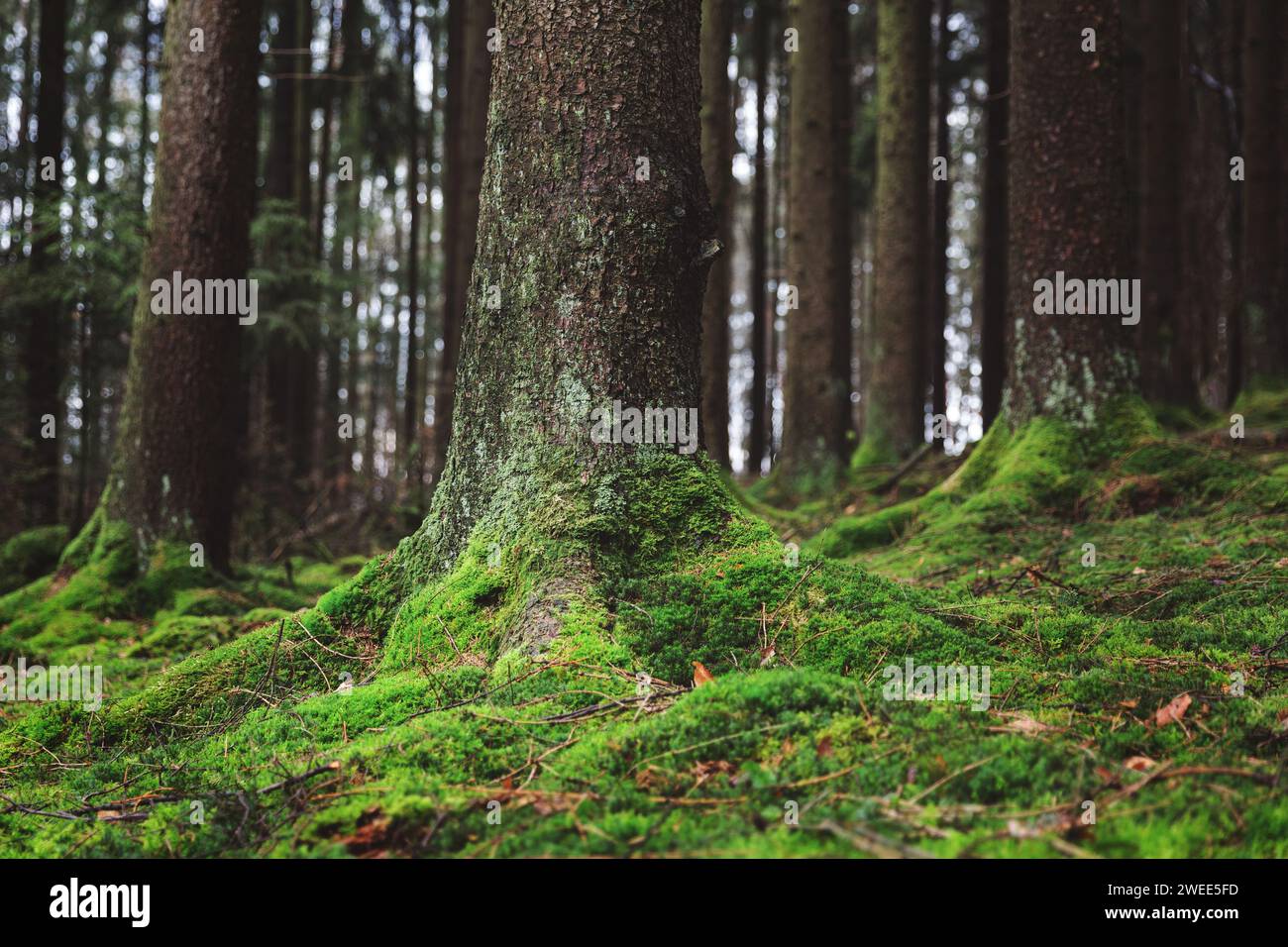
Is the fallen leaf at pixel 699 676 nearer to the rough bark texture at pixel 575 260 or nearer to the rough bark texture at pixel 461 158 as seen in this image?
the rough bark texture at pixel 575 260

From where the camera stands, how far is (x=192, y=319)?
277 inches

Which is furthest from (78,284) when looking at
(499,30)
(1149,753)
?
(1149,753)

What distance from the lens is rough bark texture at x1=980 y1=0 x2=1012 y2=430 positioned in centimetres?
1029

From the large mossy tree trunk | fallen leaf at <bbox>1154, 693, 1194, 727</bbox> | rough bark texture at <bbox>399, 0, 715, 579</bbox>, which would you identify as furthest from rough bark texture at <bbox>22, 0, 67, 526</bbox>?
fallen leaf at <bbox>1154, 693, 1194, 727</bbox>

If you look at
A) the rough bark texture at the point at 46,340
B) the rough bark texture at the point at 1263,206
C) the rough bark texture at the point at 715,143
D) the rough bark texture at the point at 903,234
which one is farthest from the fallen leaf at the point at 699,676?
the rough bark texture at the point at 1263,206

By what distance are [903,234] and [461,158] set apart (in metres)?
5.87

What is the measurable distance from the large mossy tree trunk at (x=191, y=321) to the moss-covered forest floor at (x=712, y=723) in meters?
2.59

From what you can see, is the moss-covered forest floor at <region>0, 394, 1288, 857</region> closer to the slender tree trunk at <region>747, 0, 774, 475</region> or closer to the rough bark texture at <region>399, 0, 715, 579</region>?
the rough bark texture at <region>399, 0, 715, 579</region>

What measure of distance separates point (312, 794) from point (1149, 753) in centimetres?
228

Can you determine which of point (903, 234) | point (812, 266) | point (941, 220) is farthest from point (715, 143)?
point (941, 220)

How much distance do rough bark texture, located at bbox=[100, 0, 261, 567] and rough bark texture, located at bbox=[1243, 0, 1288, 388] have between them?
11158 mm

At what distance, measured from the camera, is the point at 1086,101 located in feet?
21.6

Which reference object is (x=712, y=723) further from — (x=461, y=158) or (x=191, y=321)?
(x=461, y=158)

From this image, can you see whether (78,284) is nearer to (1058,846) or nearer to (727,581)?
(727,581)
